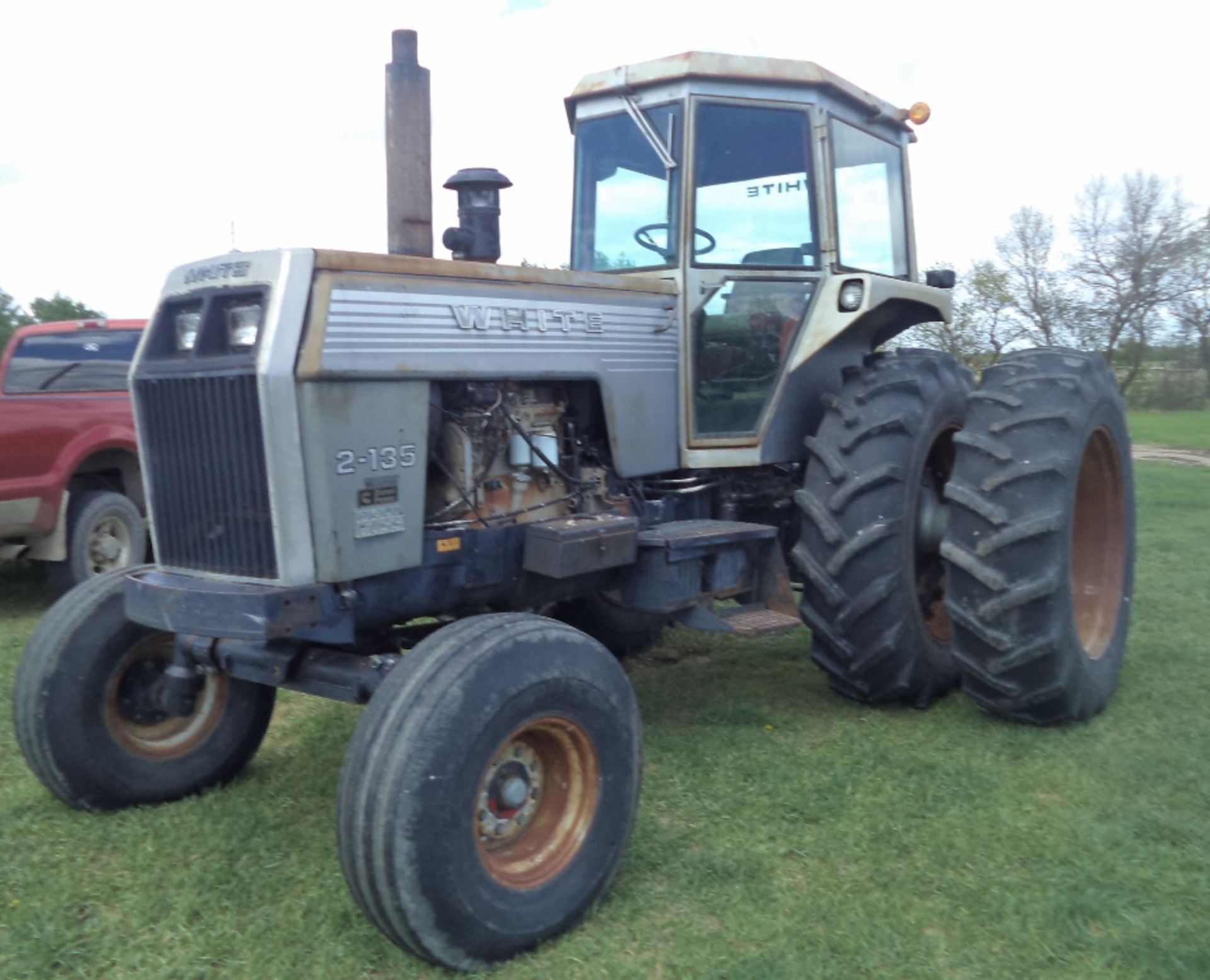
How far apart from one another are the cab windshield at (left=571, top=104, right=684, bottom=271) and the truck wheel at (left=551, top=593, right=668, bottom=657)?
5.17 feet

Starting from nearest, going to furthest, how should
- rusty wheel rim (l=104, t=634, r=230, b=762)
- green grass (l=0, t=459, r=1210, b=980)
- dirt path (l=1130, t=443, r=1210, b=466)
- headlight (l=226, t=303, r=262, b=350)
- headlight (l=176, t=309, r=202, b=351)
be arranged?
green grass (l=0, t=459, r=1210, b=980) → headlight (l=226, t=303, r=262, b=350) → headlight (l=176, t=309, r=202, b=351) → rusty wheel rim (l=104, t=634, r=230, b=762) → dirt path (l=1130, t=443, r=1210, b=466)

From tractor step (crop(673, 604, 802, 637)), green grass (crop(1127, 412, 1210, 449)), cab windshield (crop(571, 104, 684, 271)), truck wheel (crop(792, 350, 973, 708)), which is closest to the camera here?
tractor step (crop(673, 604, 802, 637))

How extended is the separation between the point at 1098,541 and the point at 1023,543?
1216 millimetres

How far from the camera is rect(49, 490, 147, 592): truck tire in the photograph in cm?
709

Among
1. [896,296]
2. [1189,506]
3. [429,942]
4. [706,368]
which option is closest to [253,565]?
[429,942]

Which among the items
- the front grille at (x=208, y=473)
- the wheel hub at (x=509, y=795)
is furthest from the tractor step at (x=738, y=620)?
the front grille at (x=208, y=473)

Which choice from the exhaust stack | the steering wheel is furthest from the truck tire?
the steering wheel

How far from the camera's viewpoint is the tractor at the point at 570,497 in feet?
9.85

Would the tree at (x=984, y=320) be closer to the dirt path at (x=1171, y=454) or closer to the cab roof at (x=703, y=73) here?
the dirt path at (x=1171, y=454)

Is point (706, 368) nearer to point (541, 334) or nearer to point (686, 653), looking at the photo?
point (541, 334)

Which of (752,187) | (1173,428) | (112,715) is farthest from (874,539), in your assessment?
(1173,428)

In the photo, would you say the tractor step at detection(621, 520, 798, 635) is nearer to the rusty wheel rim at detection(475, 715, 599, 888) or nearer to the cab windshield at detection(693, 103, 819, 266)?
the rusty wheel rim at detection(475, 715, 599, 888)

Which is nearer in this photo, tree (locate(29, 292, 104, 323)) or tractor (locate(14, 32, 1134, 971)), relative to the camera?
tractor (locate(14, 32, 1134, 971))

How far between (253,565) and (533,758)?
3.22 ft
